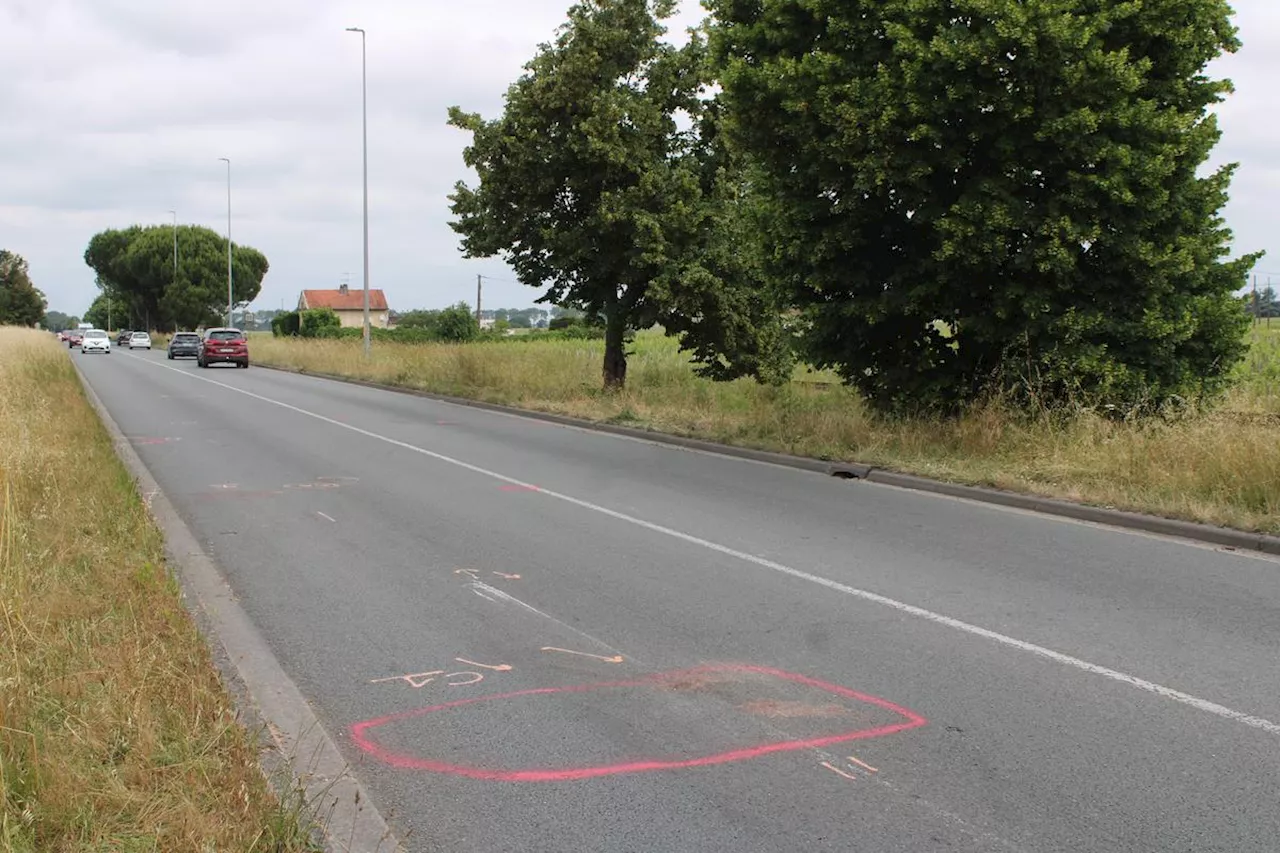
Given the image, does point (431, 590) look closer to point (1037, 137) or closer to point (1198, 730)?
point (1198, 730)

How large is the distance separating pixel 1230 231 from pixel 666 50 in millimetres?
12679

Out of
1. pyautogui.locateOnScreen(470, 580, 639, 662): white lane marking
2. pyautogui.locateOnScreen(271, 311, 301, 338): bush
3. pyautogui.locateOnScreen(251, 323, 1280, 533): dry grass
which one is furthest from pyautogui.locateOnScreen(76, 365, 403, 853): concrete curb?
pyautogui.locateOnScreen(271, 311, 301, 338): bush

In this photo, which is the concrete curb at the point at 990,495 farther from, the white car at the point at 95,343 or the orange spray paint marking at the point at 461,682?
the white car at the point at 95,343

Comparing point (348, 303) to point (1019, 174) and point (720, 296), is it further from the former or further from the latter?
point (1019, 174)

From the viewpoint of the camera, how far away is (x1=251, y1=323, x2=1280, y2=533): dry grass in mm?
9469

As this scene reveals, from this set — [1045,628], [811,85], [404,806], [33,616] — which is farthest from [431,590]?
[811,85]

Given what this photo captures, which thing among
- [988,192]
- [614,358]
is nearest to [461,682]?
[988,192]

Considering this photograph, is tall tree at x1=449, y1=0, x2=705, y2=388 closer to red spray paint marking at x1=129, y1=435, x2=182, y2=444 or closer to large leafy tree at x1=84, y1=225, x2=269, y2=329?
red spray paint marking at x1=129, y1=435, x2=182, y2=444

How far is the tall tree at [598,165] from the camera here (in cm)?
2047

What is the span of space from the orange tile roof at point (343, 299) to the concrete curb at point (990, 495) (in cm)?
12354

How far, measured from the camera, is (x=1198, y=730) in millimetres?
4590

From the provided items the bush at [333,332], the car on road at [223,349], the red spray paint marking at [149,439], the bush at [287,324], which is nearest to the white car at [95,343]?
the bush at [333,332]

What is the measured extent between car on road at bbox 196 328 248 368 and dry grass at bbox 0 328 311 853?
124 ft

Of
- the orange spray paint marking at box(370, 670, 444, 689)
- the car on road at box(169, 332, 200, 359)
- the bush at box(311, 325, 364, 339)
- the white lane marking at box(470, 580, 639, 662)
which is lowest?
the orange spray paint marking at box(370, 670, 444, 689)
